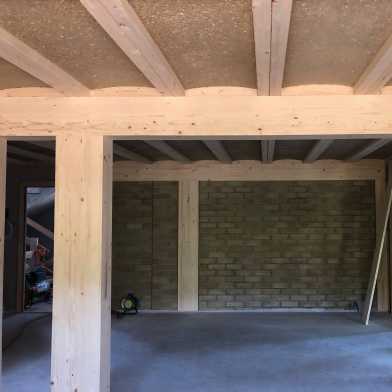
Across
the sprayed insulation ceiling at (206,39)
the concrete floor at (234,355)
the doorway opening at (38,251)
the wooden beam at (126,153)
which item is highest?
the wooden beam at (126,153)

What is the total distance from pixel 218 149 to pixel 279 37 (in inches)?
148

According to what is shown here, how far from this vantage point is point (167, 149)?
591 cm

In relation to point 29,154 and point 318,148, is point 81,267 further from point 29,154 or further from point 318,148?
point 29,154

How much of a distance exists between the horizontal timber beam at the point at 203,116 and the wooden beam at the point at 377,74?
0.10 m

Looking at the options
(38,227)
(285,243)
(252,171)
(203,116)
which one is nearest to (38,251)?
(38,227)

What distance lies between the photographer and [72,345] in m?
2.98

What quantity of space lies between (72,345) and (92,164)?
46.5 inches

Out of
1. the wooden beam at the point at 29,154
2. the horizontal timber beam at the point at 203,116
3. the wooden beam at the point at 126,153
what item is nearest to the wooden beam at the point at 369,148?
the horizontal timber beam at the point at 203,116

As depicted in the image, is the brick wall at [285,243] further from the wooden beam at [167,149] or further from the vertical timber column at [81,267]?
the vertical timber column at [81,267]

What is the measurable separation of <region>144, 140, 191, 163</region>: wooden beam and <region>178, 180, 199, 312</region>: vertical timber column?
0.57m

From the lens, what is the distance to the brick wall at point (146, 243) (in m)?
7.59

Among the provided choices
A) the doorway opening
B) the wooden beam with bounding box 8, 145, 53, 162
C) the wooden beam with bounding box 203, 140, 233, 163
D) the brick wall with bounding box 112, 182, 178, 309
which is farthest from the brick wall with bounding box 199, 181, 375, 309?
the doorway opening

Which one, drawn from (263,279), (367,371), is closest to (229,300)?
(263,279)

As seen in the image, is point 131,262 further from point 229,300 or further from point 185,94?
point 185,94
